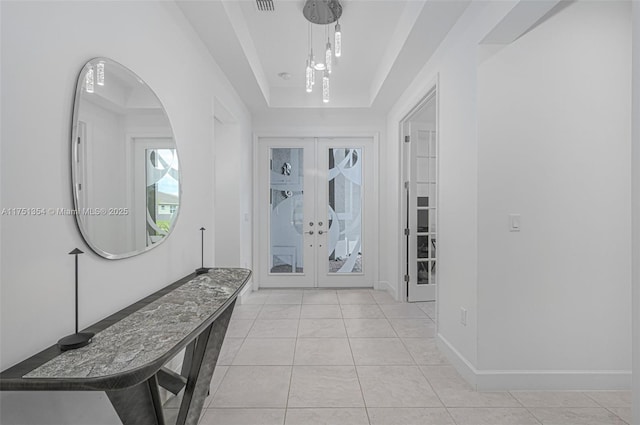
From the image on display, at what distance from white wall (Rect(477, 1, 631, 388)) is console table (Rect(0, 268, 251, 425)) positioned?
1.68m

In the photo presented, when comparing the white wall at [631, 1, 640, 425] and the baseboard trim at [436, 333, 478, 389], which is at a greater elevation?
the white wall at [631, 1, 640, 425]

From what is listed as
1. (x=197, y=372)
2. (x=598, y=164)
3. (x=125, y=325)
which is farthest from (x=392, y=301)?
(x=125, y=325)

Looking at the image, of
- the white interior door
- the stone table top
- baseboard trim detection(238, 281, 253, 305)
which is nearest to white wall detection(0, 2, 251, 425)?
the stone table top

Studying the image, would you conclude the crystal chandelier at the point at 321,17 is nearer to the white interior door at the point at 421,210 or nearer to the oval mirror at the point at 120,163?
the oval mirror at the point at 120,163

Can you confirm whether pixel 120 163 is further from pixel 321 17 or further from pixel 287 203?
pixel 287 203

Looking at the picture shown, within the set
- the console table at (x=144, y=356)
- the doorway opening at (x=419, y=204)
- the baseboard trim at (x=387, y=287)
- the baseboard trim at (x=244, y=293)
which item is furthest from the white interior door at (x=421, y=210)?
the console table at (x=144, y=356)

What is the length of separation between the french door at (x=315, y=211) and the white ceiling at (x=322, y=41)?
2.72ft

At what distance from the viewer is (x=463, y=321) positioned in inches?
94.1

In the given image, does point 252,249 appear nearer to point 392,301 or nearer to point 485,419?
point 392,301

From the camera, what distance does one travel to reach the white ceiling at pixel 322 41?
2.38 m

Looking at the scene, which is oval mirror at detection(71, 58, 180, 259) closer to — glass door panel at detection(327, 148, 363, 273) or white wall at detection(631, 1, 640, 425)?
white wall at detection(631, 1, 640, 425)

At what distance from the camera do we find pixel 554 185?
2174 millimetres

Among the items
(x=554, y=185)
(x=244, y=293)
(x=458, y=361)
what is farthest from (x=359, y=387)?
(x=244, y=293)

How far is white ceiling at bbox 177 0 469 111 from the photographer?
2377 millimetres
